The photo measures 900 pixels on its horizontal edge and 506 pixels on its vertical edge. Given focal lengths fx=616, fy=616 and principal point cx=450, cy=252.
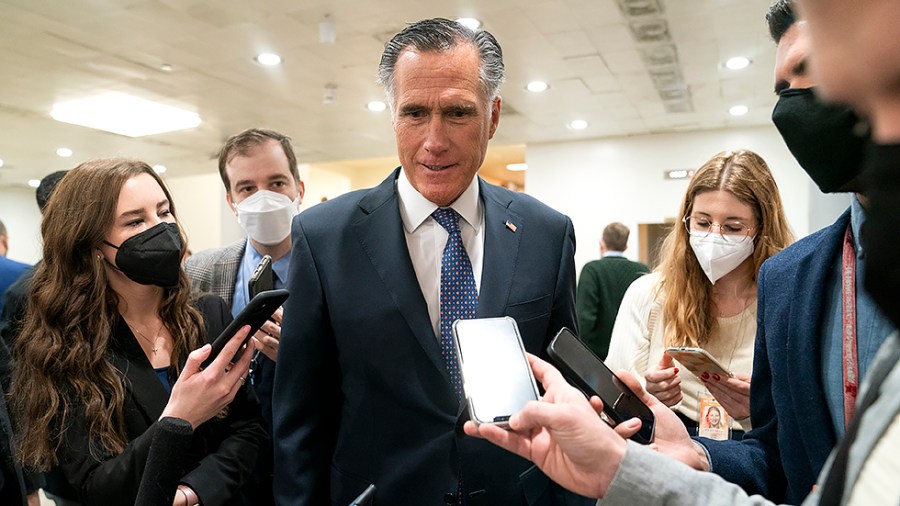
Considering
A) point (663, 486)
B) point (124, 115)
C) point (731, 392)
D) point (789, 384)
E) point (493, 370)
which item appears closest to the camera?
point (663, 486)

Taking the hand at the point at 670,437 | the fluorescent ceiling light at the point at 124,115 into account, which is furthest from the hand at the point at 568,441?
the fluorescent ceiling light at the point at 124,115

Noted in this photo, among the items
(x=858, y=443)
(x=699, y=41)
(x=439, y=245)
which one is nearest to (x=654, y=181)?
(x=699, y=41)

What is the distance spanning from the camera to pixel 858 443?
567 millimetres

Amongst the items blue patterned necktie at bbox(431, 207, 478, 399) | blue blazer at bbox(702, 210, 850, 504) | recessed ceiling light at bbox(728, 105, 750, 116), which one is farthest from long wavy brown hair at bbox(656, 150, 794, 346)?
recessed ceiling light at bbox(728, 105, 750, 116)

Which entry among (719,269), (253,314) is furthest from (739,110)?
(253,314)

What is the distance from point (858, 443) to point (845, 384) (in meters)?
0.74

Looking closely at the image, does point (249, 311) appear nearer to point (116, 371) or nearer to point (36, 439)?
point (116, 371)

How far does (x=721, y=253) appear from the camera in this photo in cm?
233

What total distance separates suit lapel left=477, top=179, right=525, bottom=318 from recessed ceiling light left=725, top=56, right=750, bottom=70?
229 inches

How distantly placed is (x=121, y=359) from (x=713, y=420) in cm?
190

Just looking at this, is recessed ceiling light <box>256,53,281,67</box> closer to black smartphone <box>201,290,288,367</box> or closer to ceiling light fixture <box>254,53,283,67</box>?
ceiling light fixture <box>254,53,283,67</box>

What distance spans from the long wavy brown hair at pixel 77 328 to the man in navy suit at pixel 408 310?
55cm

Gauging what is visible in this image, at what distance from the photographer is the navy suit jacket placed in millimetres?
1452

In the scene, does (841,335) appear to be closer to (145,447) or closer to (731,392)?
(731,392)
